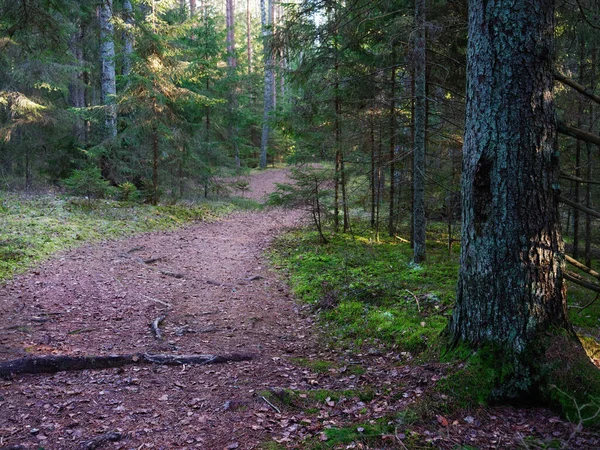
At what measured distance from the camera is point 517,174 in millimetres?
3334

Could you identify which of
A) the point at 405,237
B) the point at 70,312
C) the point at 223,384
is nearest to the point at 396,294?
the point at 223,384

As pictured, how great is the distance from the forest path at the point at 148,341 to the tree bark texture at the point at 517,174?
2.25m

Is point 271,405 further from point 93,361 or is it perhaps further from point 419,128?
point 419,128

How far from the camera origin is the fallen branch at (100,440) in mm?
3342

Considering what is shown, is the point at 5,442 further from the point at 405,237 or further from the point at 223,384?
the point at 405,237

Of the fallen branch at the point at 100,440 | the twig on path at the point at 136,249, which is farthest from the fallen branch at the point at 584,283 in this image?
the twig on path at the point at 136,249

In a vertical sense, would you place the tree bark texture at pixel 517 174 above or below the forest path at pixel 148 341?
above

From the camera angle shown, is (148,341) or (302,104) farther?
(302,104)

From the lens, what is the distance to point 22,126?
55.3ft

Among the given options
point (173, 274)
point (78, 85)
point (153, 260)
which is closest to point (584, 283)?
point (173, 274)

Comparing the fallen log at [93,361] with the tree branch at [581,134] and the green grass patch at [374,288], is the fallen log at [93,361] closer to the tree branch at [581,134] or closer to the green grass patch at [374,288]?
the green grass patch at [374,288]

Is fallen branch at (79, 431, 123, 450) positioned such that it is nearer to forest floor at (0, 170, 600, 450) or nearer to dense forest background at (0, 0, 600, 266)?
forest floor at (0, 170, 600, 450)

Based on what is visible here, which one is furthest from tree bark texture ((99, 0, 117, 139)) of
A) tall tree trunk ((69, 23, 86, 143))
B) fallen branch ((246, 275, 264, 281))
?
fallen branch ((246, 275, 264, 281))

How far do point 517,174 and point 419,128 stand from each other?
537 centimetres
